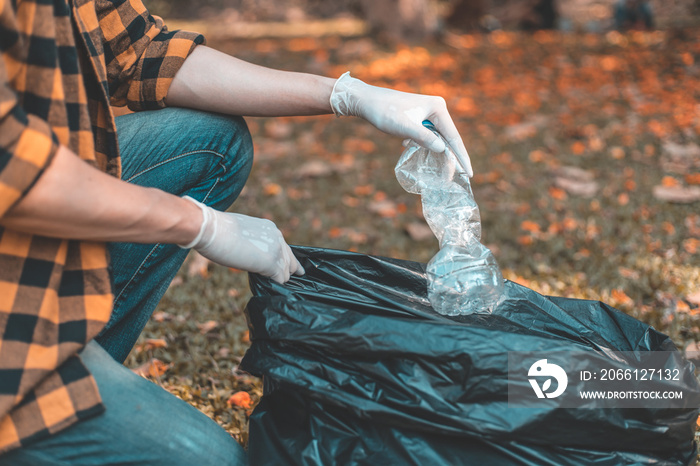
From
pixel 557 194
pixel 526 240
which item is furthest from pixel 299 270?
pixel 557 194

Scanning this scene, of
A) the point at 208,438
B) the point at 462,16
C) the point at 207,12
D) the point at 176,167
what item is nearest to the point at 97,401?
the point at 208,438

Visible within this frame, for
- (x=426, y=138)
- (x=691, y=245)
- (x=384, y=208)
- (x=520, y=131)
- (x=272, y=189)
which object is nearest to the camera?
(x=426, y=138)

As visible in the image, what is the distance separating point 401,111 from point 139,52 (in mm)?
634

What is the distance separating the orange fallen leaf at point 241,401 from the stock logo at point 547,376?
0.89 meters

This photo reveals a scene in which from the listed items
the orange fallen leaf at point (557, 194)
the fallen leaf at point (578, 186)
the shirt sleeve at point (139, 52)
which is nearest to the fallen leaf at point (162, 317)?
the shirt sleeve at point (139, 52)

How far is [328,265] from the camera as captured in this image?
1291mm

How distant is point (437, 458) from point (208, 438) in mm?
411

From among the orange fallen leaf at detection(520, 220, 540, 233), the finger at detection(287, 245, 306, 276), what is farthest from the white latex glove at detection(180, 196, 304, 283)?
the orange fallen leaf at detection(520, 220, 540, 233)

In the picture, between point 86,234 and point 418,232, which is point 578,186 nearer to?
point 418,232

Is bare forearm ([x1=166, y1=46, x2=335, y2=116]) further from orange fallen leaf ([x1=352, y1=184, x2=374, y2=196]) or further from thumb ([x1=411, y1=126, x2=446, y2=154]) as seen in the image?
orange fallen leaf ([x1=352, y1=184, x2=374, y2=196])

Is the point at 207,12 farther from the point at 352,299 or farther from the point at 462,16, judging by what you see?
the point at 352,299

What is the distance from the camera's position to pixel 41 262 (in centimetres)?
89

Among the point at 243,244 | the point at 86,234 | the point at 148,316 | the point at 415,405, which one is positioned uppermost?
the point at 86,234

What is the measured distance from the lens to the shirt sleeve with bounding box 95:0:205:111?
126 cm
